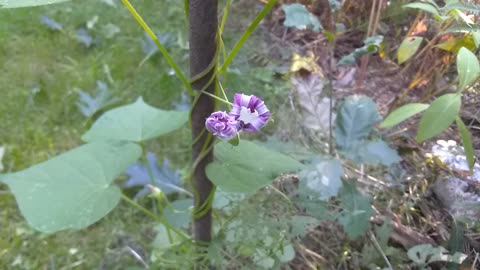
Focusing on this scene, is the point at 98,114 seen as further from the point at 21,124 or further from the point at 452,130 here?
the point at 452,130

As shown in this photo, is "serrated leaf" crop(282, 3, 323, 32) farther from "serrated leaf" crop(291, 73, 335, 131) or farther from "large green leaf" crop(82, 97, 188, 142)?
"large green leaf" crop(82, 97, 188, 142)

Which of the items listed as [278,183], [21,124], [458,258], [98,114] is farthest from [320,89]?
[21,124]

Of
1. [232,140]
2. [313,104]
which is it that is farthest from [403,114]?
[232,140]

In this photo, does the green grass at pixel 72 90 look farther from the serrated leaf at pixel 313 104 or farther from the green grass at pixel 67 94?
the serrated leaf at pixel 313 104

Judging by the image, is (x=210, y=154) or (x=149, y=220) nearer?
(x=210, y=154)

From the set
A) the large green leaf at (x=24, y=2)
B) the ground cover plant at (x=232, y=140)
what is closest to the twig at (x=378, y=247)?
the ground cover plant at (x=232, y=140)

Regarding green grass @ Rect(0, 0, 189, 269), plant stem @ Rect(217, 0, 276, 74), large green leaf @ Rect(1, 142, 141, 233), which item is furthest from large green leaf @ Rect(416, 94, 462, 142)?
green grass @ Rect(0, 0, 189, 269)

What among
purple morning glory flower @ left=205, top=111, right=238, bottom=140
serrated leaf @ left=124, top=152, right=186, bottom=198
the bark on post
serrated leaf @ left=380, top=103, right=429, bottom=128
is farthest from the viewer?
serrated leaf @ left=124, top=152, right=186, bottom=198

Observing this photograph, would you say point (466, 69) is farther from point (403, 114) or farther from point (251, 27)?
point (251, 27)
